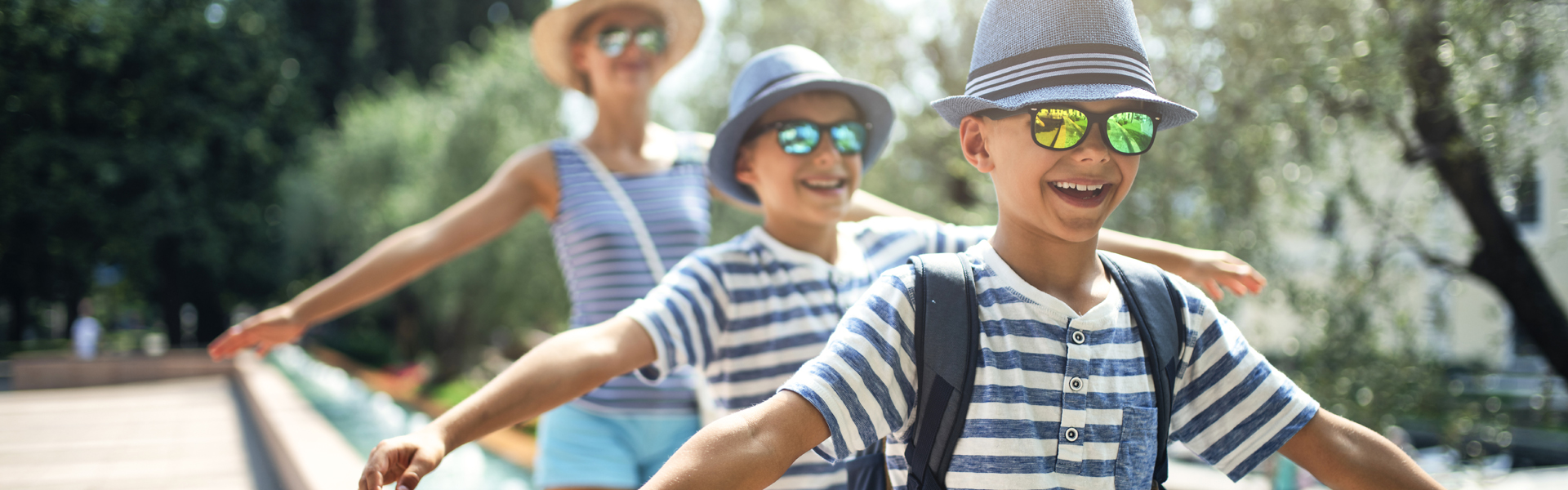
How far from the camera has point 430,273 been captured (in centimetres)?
1588

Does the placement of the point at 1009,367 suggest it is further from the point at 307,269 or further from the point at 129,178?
the point at 307,269

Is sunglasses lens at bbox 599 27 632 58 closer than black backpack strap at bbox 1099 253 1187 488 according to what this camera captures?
No

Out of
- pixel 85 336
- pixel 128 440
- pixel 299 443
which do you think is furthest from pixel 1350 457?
pixel 85 336

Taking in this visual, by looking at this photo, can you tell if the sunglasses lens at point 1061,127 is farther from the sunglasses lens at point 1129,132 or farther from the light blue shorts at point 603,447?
the light blue shorts at point 603,447

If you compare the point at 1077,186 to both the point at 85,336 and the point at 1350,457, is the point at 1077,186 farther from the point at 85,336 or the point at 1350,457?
the point at 85,336

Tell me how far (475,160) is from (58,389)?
39.4ft

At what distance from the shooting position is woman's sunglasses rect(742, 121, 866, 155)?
2.05 metres

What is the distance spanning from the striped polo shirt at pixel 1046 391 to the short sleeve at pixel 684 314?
51cm

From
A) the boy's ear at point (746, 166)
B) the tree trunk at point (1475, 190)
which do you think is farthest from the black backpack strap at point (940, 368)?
the tree trunk at point (1475, 190)

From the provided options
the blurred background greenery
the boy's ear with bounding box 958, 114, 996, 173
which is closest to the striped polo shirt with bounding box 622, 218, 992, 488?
the boy's ear with bounding box 958, 114, 996, 173

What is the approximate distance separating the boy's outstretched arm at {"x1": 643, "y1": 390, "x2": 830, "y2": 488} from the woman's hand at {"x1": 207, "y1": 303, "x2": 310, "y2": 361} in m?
1.35

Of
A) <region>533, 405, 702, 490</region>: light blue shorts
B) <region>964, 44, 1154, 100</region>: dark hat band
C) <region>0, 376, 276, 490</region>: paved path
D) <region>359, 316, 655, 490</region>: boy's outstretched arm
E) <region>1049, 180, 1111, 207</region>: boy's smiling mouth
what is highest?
<region>964, 44, 1154, 100</region>: dark hat band

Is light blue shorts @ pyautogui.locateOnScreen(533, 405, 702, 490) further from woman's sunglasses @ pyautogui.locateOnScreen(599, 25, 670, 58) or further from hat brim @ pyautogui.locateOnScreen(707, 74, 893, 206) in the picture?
woman's sunglasses @ pyautogui.locateOnScreen(599, 25, 670, 58)

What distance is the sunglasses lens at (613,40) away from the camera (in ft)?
9.49
